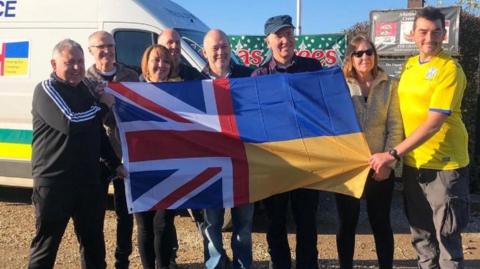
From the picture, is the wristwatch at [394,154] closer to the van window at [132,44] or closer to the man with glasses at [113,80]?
the man with glasses at [113,80]

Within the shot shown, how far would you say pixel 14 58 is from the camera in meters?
6.66

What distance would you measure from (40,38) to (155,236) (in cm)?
335

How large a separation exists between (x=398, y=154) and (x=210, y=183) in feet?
4.80

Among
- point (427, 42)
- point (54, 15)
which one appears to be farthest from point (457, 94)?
point (54, 15)

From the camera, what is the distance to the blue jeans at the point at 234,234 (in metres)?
4.42

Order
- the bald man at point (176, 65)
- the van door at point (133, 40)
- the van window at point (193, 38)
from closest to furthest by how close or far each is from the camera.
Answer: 1. the bald man at point (176, 65)
2. the van door at point (133, 40)
3. the van window at point (193, 38)

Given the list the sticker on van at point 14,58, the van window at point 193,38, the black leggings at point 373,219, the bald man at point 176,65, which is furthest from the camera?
the sticker on van at point 14,58

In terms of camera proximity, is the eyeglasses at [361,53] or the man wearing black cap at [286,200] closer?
the eyeglasses at [361,53]

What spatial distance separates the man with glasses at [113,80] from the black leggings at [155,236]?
0.18 m

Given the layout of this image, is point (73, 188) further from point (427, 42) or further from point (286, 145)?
point (427, 42)

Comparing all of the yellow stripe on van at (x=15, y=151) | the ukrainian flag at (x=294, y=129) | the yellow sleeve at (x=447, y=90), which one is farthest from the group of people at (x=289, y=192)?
the yellow stripe on van at (x=15, y=151)

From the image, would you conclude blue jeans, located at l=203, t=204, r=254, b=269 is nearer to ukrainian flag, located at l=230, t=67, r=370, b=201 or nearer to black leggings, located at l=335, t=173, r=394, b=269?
ukrainian flag, located at l=230, t=67, r=370, b=201

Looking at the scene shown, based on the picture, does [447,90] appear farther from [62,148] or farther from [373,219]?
[62,148]

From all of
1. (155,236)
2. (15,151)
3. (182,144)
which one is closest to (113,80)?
(182,144)
